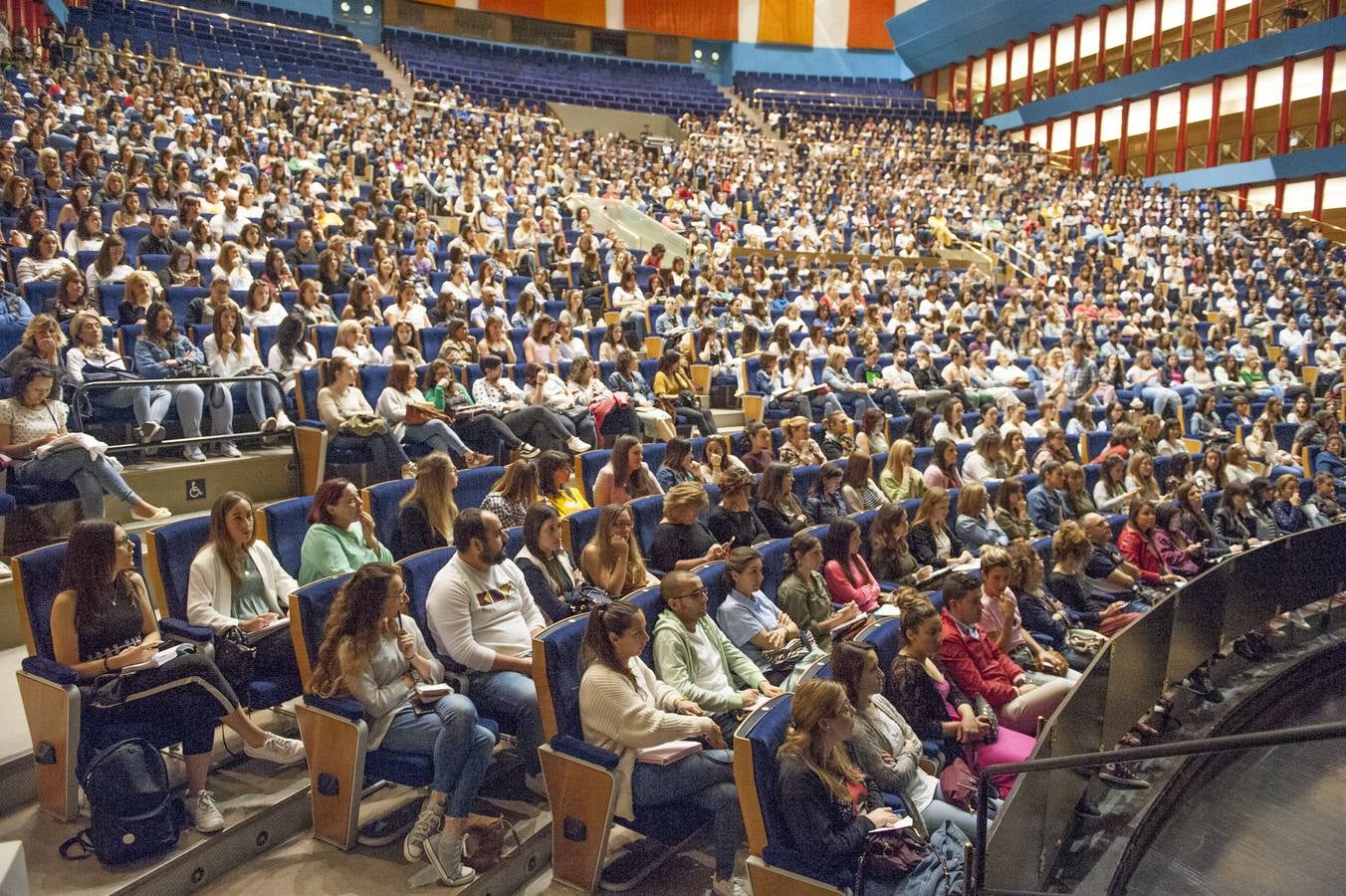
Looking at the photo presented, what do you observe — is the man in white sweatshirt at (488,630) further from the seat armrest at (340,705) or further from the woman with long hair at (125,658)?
the woman with long hair at (125,658)

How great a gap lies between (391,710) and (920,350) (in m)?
5.26

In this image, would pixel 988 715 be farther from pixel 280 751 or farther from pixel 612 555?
pixel 280 751

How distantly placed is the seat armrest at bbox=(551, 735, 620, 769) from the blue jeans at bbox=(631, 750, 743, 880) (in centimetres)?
8

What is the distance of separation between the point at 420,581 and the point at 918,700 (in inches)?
51.1

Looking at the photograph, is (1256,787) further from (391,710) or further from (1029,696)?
(391,710)

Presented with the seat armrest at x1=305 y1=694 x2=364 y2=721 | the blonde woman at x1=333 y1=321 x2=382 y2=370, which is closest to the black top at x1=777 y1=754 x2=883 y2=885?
the seat armrest at x1=305 y1=694 x2=364 y2=721

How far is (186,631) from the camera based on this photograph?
7.69 ft

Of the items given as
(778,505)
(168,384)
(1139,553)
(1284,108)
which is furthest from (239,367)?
(1284,108)

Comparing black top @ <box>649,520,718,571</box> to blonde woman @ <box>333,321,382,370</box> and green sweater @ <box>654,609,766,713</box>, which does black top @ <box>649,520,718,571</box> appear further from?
blonde woman @ <box>333,321,382,370</box>

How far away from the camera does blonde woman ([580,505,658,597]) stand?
2.94 metres

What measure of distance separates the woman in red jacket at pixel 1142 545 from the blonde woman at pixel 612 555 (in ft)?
8.26

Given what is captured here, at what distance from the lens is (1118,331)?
8.83 metres

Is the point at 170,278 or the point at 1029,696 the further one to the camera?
the point at 170,278

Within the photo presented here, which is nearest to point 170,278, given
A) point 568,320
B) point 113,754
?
point 568,320
